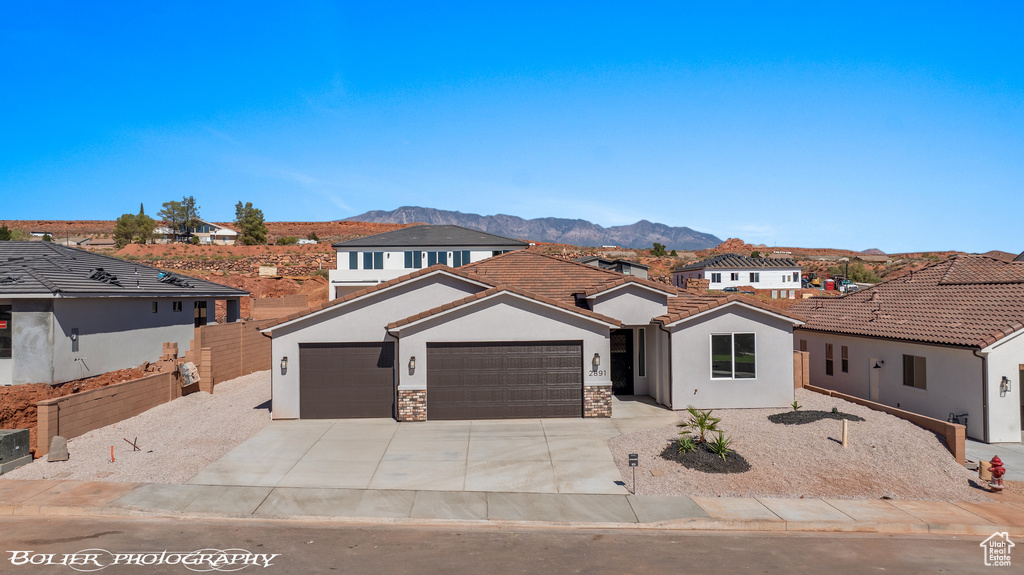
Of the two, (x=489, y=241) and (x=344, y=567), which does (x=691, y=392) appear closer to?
(x=344, y=567)

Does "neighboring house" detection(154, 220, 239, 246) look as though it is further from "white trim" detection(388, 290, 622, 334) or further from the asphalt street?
the asphalt street

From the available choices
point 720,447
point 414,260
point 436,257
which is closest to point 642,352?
point 720,447

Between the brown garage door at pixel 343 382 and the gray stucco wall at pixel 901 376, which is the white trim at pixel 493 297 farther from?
the gray stucco wall at pixel 901 376

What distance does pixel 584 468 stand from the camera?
12.3 m

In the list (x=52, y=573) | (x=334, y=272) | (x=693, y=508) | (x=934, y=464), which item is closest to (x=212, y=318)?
(x=334, y=272)

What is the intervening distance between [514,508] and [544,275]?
13849 mm

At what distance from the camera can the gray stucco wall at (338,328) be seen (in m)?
16.6

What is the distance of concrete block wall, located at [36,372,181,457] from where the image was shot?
12797mm

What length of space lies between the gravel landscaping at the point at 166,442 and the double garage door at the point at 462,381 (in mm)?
1902

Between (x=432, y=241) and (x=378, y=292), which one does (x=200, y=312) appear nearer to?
(x=378, y=292)

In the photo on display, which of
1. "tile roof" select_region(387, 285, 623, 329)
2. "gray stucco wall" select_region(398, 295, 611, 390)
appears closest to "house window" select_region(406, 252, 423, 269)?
"tile roof" select_region(387, 285, 623, 329)

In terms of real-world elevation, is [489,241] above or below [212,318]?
above

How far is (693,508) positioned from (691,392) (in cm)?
736

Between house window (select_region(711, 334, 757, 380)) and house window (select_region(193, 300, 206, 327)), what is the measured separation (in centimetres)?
2178
